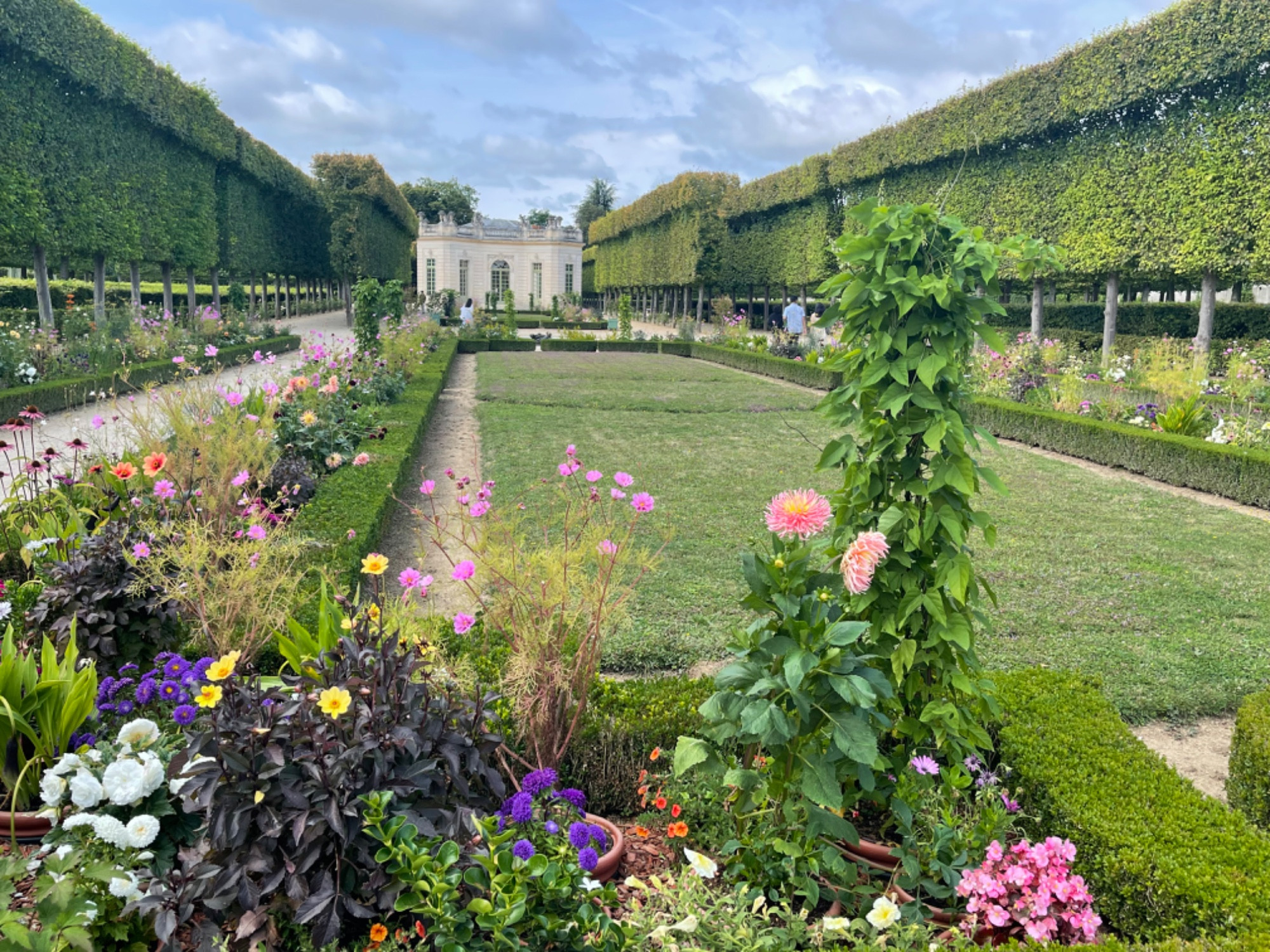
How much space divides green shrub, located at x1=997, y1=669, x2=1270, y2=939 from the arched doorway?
173ft

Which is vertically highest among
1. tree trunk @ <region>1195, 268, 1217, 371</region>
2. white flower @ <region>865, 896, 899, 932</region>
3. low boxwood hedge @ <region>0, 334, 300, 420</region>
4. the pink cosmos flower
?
tree trunk @ <region>1195, 268, 1217, 371</region>

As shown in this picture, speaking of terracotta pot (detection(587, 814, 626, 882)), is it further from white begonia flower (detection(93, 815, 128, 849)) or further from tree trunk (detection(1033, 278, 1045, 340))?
tree trunk (detection(1033, 278, 1045, 340))

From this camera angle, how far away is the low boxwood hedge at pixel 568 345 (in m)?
26.1

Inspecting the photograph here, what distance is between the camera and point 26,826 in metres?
2.33

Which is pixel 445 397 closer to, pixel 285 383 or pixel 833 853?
pixel 285 383

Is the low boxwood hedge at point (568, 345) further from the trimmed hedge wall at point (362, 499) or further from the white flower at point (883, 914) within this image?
the white flower at point (883, 914)

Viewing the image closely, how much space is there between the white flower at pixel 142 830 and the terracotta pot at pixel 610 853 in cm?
104

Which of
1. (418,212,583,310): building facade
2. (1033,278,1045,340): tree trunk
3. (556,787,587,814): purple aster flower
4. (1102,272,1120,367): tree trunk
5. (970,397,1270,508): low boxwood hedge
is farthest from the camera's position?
(418,212,583,310): building facade

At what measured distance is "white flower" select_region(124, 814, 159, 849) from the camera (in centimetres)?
181

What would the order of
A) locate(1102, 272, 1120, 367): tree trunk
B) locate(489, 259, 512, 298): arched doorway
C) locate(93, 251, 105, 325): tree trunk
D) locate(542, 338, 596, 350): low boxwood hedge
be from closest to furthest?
1. locate(93, 251, 105, 325): tree trunk
2. locate(1102, 272, 1120, 367): tree trunk
3. locate(542, 338, 596, 350): low boxwood hedge
4. locate(489, 259, 512, 298): arched doorway

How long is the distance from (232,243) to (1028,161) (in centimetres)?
2198

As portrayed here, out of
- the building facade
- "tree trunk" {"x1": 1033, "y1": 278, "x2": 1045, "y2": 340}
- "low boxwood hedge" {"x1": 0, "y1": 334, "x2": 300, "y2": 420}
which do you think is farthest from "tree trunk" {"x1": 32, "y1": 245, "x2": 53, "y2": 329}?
the building facade

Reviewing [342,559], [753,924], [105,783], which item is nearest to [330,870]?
[105,783]

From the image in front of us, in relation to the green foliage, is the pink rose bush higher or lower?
lower
